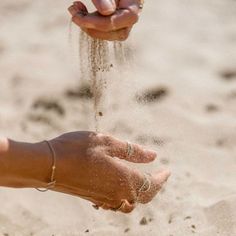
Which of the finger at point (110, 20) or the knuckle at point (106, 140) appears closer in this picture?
the finger at point (110, 20)

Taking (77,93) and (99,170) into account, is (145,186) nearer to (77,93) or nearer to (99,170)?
(99,170)

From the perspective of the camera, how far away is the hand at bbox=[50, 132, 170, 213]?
6.37 feet

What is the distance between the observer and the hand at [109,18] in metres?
1.80

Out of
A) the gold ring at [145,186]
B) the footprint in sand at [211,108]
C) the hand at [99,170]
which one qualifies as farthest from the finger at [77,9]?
the footprint in sand at [211,108]

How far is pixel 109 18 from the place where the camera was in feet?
5.91

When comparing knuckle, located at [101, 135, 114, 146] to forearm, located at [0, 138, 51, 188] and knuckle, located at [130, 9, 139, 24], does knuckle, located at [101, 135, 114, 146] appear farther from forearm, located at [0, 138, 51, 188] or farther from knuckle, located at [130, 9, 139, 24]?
knuckle, located at [130, 9, 139, 24]

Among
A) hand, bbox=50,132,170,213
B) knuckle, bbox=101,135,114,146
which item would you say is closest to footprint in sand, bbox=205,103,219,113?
hand, bbox=50,132,170,213

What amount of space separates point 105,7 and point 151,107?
1.22 m

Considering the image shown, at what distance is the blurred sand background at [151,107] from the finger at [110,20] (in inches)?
16.4

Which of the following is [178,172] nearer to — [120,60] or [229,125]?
[229,125]

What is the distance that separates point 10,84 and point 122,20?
1.54 metres

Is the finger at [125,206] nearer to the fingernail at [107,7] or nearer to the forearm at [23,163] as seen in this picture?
the forearm at [23,163]

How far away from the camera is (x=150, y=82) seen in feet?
10.4

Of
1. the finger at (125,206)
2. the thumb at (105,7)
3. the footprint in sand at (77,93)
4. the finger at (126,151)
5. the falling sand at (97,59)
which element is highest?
the thumb at (105,7)
